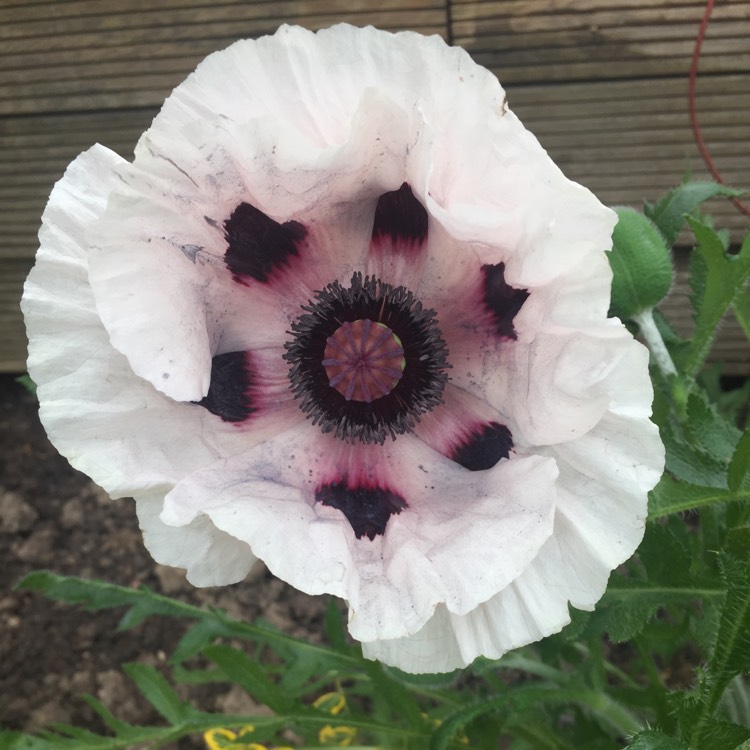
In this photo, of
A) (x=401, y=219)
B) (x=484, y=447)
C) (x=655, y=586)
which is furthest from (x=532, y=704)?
(x=401, y=219)

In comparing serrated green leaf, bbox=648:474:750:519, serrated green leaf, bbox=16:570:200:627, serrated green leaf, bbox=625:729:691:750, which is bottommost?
serrated green leaf, bbox=16:570:200:627

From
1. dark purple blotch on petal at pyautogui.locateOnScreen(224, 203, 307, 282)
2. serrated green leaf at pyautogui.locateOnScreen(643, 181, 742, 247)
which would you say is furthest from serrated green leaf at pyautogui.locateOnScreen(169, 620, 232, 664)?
serrated green leaf at pyautogui.locateOnScreen(643, 181, 742, 247)

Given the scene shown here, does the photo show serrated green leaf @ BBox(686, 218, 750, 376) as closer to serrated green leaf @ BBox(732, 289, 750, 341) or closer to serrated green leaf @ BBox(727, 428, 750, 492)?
serrated green leaf @ BBox(732, 289, 750, 341)

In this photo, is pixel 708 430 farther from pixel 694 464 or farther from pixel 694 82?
pixel 694 82

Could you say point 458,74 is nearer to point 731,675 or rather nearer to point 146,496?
Result: point 146,496

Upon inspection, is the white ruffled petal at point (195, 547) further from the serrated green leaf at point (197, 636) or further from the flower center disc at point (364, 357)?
the serrated green leaf at point (197, 636)
